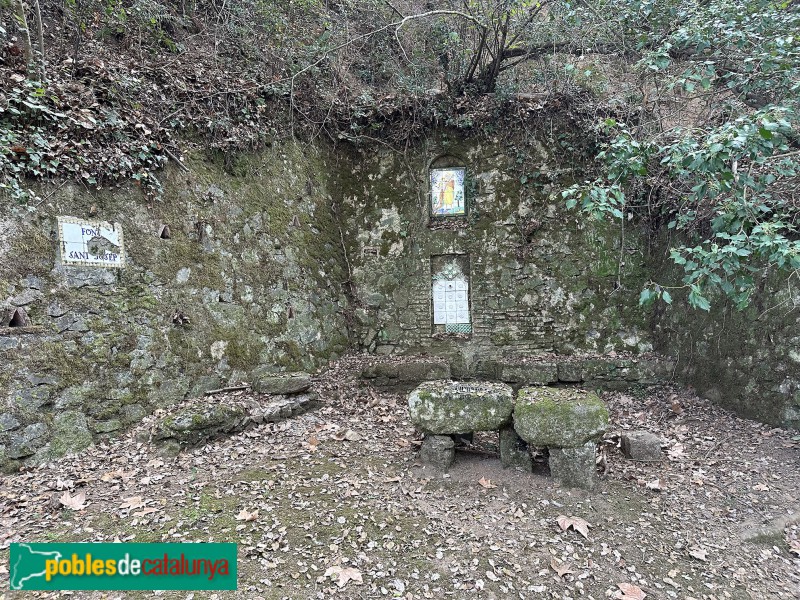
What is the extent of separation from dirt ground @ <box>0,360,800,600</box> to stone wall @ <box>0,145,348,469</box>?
0.55 m

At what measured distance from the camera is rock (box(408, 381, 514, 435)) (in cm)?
403

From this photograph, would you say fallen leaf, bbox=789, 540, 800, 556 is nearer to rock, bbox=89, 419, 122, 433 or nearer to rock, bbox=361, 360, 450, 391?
rock, bbox=361, 360, 450, 391

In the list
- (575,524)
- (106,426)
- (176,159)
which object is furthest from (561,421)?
(176,159)

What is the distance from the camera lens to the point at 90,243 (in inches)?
181

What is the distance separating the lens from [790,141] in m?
4.82

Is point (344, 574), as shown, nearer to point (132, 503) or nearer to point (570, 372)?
point (132, 503)

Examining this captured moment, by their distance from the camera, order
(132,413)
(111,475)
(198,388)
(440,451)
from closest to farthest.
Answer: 1. (111,475)
2. (440,451)
3. (132,413)
4. (198,388)

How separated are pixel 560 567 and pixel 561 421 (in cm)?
120

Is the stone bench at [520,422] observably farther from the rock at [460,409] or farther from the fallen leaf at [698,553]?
the fallen leaf at [698,553]

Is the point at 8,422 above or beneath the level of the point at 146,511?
above

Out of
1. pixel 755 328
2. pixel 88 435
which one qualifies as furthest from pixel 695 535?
pixel 88 435

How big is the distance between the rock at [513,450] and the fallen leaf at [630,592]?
1317 mm

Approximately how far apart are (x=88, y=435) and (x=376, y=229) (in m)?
5.53

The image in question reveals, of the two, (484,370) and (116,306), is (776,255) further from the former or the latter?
(116,306)
